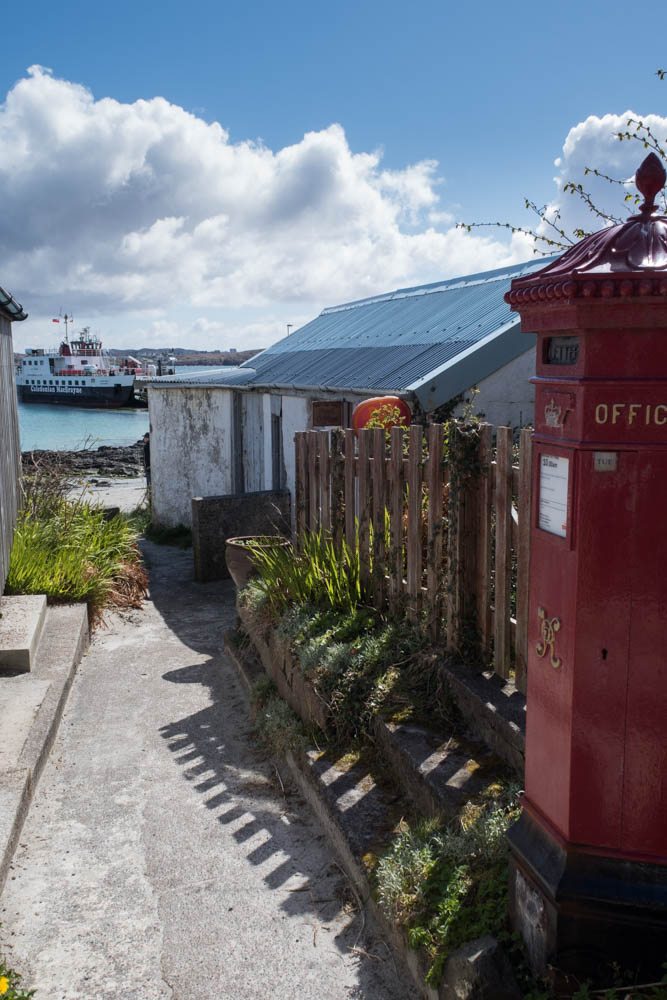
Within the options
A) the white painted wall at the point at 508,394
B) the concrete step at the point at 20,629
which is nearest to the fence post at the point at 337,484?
the white painted wall at the point at 508,394

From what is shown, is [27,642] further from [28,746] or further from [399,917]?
[399,917]

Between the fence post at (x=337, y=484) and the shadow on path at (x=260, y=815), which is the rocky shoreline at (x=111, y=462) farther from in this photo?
the fence post at (x=337, y=484)

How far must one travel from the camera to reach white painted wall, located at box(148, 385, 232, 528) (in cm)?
1377

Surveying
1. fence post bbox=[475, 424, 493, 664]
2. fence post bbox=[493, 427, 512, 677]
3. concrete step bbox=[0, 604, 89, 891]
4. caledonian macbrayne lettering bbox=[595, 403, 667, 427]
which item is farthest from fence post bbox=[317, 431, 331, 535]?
caledonian macbrayne lettering bbox=[595, 403, 667, 427]

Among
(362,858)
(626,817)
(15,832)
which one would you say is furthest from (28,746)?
(626,817)

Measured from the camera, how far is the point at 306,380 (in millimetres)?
10555

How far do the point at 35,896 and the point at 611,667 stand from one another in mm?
2902

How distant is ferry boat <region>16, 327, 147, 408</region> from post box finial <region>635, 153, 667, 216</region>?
78.4m

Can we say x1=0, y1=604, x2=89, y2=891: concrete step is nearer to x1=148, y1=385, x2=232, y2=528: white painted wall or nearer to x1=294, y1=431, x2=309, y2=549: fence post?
x1=294, y1=431, x2=309, y2=549: fence post

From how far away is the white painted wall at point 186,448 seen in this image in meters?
13.8

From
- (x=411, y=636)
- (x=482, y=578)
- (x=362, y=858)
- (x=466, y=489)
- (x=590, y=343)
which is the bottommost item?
(x=362, y=858)

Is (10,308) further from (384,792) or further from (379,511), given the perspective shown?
(384,792)

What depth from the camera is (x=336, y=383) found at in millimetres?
9562

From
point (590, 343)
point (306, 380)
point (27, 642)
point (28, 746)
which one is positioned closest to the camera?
point (590, 343)
